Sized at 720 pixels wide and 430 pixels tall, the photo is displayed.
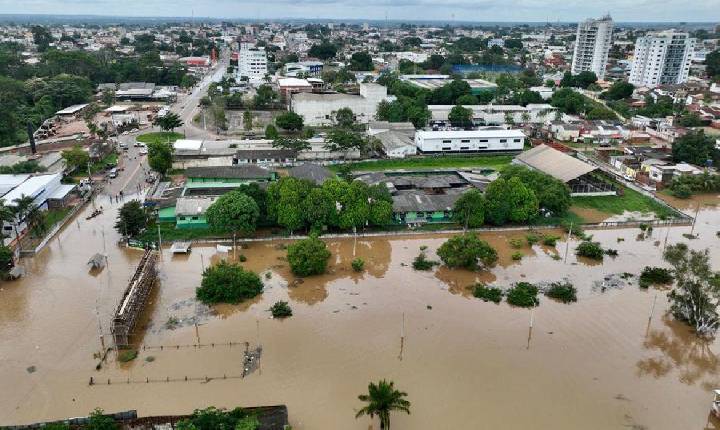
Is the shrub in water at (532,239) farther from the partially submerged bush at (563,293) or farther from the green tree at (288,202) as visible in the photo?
the green tree at (288,202)

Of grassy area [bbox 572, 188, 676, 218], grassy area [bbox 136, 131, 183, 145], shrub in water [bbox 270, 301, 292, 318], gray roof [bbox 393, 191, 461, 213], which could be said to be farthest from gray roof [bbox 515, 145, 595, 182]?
grassy area [bbox 136, 131, 183, 145]

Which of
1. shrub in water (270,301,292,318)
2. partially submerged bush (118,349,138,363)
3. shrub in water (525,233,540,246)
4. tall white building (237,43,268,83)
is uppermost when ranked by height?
tall white building (237,43,268,83)

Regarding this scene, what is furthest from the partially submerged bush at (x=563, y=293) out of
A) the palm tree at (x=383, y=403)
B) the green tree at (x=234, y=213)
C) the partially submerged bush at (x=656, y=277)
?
the green tree at (x=234, y=213)

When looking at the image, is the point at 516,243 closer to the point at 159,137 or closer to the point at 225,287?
the point at 225,287

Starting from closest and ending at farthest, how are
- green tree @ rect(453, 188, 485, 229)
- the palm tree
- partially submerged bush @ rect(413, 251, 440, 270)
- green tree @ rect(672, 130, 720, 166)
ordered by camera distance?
the palm tree < partially submerged bush @ rect(413, 251, 440, 270) < green tree @ rect(453, 188, 485, 229) < green tree @ rect(672, 130, 720, 166)

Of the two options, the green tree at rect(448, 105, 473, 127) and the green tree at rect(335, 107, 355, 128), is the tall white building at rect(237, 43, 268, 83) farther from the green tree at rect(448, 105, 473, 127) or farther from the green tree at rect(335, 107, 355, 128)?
the green tree at rect(448, 105, 473, 127)

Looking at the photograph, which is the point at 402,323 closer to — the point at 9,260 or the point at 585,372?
the point at 585,372
